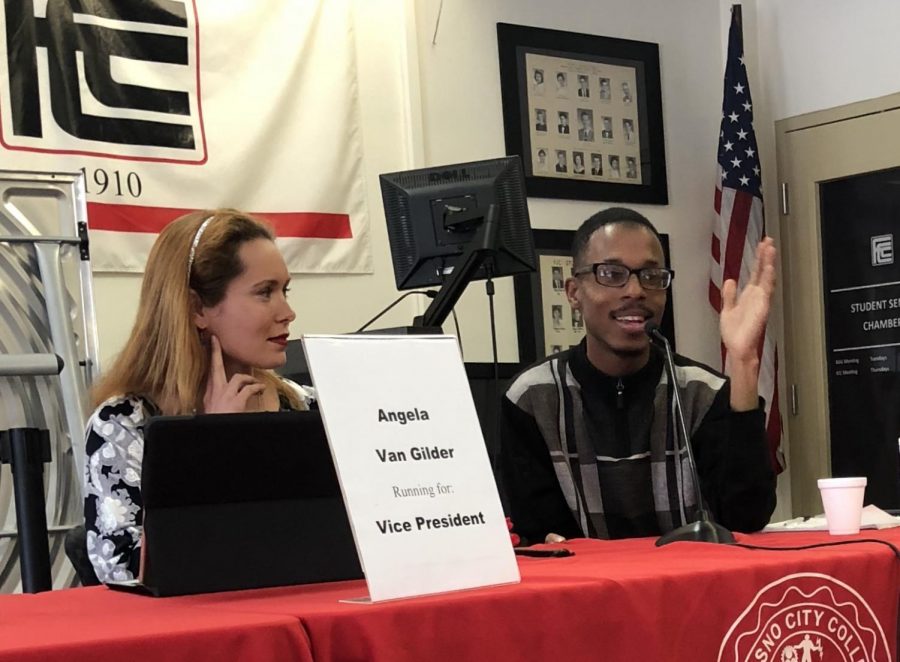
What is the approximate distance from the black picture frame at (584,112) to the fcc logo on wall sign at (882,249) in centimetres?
77

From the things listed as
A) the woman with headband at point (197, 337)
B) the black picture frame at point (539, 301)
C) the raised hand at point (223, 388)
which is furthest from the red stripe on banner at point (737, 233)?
the raised hand at point (223, 388)

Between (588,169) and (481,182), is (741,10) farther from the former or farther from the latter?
(481,182)

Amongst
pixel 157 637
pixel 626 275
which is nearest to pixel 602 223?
pixel 626 275

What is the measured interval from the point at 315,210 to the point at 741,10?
2015 millimetres

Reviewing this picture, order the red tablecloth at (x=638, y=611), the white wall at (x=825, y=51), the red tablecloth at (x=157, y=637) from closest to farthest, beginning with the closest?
the red tablecloth at (x=157, y=637)
the red tablecloth at (x=638, y=611)
the white wall at (x=825, y=51)

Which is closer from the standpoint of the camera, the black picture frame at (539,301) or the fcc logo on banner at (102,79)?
the fcc logo on banner at (102,79)

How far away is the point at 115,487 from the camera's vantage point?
74.1 inches

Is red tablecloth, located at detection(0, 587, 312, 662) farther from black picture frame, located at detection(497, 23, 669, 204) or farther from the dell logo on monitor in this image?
black picture frame, located at detection(497, 23, 669, 204)

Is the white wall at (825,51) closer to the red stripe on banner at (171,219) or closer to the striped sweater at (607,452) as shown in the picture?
the red stripe on banner at (171,219)

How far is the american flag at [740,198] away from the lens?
15.5 feet

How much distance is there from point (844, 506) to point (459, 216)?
113 cm

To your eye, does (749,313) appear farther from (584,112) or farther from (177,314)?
(584,112)

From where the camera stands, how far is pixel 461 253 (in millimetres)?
2736

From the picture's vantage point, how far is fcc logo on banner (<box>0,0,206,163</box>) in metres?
3.38
